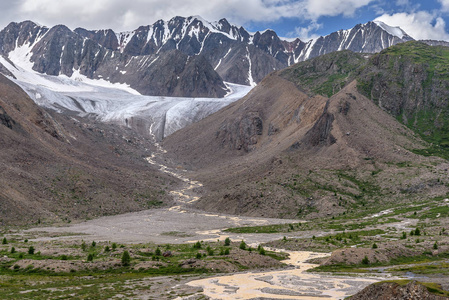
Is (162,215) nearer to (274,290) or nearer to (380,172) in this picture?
(380,172)

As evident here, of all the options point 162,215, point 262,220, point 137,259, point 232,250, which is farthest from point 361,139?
point 137,259

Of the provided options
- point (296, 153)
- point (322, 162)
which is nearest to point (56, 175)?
point (296, 153)

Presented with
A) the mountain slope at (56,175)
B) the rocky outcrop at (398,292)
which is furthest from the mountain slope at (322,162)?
the rocky outcrop at (398,292)

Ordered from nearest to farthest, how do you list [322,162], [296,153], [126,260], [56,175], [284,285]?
1. [284,285]
2. [126,260]
3. [322,162]
4. [56,175]
5. [296,153]

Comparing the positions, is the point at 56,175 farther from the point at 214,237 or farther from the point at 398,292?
the point at 398,292

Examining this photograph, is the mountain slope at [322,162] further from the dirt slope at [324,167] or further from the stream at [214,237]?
the stream at [214,237]

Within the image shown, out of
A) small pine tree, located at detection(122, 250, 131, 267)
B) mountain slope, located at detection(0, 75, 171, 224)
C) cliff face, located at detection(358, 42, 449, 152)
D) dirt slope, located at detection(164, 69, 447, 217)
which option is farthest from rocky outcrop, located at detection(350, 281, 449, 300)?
cliff face, located at detection(358, 42, 449, 152)
